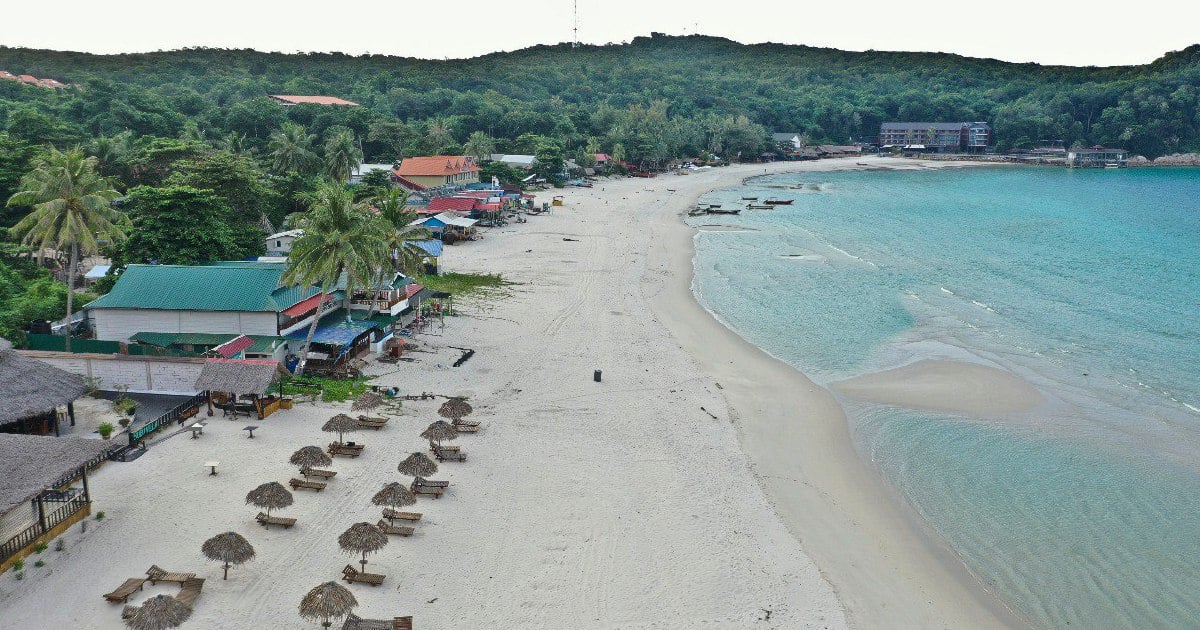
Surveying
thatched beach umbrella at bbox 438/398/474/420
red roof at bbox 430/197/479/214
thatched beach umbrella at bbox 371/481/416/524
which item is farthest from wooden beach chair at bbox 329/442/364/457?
red roof at bbox 430/197/479/214

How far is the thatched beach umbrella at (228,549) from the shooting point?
18.2 m

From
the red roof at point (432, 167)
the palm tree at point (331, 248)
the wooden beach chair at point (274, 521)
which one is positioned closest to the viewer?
the wooden beach chair at point (274, 521)

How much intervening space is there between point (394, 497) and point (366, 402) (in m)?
7.66

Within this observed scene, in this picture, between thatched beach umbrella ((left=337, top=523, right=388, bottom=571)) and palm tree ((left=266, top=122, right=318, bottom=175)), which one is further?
palm tree ((left=266, top=122, right=318, bottom=175))

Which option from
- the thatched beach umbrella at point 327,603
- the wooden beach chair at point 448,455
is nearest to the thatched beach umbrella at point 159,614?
the thatched beach umbrella at point 327,603

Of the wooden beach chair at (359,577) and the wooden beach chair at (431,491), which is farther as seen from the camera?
the wooden beach chair at (431,491)

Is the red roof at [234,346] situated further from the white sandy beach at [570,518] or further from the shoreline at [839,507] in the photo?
the shoreline at [839,507]

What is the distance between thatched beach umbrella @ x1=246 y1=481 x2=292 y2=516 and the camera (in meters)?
20.7

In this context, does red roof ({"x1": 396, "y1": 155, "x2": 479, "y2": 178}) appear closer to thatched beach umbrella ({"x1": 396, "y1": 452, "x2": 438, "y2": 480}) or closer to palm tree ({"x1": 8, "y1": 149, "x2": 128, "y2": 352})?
palm tree ({"x1": 8, "y1": 149, "x2": 128, "y2": 352})

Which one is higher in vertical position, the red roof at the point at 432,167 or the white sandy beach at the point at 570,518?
the red roof at the point at 432,167

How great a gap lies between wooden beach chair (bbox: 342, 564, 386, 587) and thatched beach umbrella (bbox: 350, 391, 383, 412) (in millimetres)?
9905

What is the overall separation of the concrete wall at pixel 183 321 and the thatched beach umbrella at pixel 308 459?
11562 millimetres

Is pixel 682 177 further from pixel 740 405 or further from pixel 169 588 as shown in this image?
pixel 169 588

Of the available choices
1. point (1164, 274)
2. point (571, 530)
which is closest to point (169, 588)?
point (571, 530)
